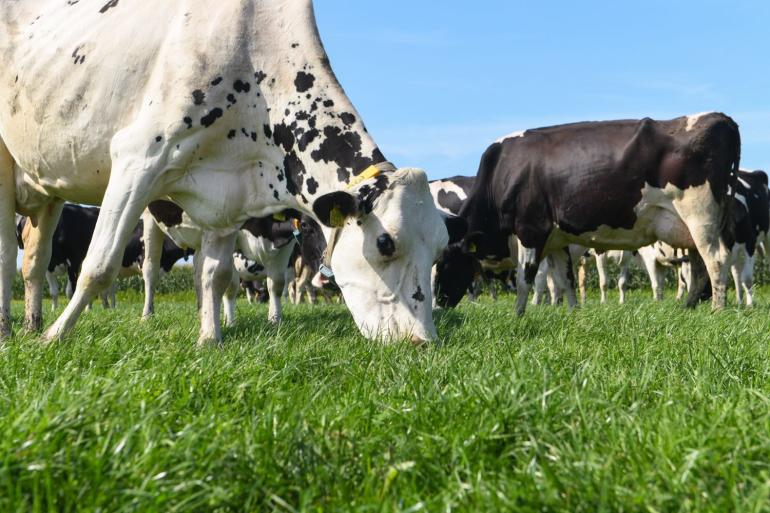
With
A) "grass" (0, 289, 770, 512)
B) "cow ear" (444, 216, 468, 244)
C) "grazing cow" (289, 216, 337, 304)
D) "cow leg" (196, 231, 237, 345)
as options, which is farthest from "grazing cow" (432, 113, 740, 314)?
"grass" (0, 289, 770, 512)

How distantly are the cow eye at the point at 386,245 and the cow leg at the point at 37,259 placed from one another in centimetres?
306

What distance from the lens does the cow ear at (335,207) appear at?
4.86 m

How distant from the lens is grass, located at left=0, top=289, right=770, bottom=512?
1863 mm

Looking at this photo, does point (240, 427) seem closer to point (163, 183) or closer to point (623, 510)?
point (623, 510)

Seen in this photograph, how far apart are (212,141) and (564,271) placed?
7.39 meters

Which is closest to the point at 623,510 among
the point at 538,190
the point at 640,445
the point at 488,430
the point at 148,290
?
the point at 640,445

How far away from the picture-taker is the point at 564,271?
1177 centimetres

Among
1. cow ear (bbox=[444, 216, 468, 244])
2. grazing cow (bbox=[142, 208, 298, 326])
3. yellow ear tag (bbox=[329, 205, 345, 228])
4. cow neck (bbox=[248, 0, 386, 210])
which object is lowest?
grazing cow (bbox=[142, 208, 298, 326])

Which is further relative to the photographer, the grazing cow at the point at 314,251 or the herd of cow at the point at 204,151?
the grazing cow at the point at 314,251

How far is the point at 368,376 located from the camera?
3.51 metres

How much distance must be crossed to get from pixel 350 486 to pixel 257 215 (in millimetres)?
3792

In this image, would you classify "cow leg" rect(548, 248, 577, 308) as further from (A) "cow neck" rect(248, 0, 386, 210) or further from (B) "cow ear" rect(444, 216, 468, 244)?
(A) "cow neck" rect(248, 0, 386, 210)

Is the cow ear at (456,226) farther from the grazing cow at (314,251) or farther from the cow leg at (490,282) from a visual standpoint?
the cow leg at (490,282)

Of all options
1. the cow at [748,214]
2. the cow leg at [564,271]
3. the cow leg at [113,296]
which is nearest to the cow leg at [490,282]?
the cow leg at [564,271]
